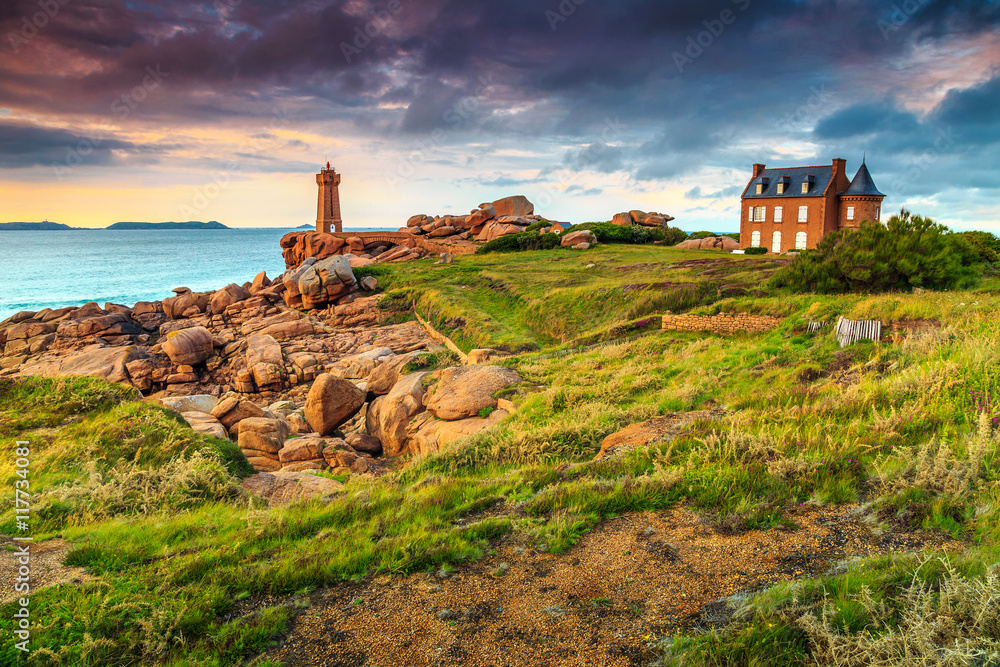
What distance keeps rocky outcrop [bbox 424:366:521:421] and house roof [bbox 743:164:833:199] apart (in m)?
37.5

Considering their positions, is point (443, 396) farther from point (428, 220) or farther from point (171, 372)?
point (428, 220)

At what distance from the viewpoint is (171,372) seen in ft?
87.9

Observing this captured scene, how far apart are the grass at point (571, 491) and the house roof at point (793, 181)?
3180 cm

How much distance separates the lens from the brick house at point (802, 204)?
40594 mm

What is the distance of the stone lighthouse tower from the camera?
64875 millimetres

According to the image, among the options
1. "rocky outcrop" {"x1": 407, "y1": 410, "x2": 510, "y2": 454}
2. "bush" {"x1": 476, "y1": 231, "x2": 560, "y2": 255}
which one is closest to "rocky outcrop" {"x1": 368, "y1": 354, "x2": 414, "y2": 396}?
"rocky outcrop" {"x1": 407, "y1": 410, "x2": 510, "y2": 454}

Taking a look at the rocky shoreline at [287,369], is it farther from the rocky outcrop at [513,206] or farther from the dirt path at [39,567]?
the rocky outcrop at [513,206]

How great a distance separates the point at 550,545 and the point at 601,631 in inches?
53.3

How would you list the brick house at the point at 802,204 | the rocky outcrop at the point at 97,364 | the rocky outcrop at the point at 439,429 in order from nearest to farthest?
the rocky outcrop at the point at 439,429 → the rocky outcrop at the point at 97,364 → the brick house at the point at 802,204

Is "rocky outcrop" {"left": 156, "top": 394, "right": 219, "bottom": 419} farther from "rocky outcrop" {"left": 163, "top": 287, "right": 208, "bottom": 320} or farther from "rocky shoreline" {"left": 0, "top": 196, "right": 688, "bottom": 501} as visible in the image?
"rocky outcrop" {"left": 163, "top": 287, "right": 208, "bottom": 320}

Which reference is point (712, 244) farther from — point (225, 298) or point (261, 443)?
point (261, 443)

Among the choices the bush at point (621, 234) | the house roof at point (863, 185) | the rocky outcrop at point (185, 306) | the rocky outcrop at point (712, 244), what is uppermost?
the house roof at point (863, 185)

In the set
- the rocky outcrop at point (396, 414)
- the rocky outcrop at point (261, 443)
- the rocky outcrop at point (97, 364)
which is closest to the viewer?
the rocky outcrop at point (261, 443)

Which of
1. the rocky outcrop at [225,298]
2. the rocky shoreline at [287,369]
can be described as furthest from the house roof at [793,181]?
the rocky outcrop at [225,298]
